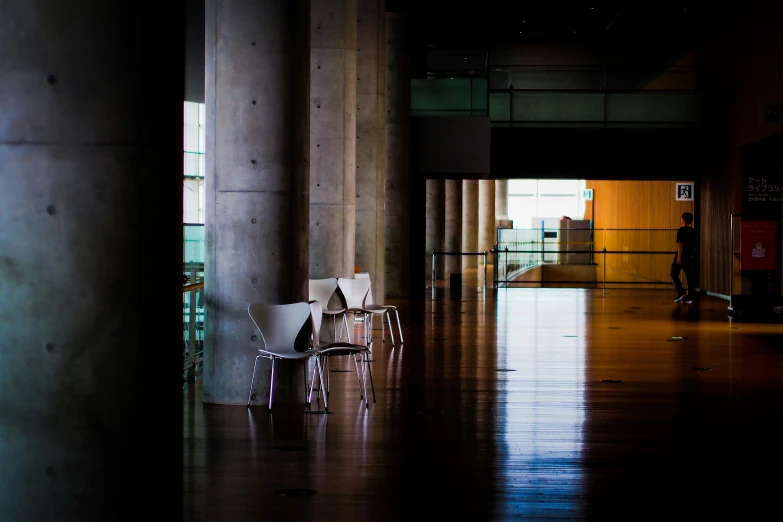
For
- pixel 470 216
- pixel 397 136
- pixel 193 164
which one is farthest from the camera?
pixel 193 164

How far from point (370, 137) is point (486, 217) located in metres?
23.1

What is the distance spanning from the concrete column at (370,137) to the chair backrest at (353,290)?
3969mm

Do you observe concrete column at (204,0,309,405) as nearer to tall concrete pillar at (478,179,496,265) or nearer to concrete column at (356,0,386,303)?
concrete column at (356,0,386,303)

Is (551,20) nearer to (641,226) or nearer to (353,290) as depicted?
(641,226)

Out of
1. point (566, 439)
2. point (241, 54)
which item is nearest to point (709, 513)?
point (566, 439)

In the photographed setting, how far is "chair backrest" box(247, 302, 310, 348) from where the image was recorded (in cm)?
718

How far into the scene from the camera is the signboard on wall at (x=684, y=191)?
66.3 feet

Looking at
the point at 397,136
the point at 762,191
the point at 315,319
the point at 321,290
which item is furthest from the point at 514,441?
the point at 762,191

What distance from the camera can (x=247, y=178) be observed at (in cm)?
742

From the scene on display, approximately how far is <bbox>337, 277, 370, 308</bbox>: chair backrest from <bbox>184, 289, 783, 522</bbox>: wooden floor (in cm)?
55

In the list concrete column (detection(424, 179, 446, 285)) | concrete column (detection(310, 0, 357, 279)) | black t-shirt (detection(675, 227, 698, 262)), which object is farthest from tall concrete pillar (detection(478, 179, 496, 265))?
concrete column (detection(310, 0, 357, 279))

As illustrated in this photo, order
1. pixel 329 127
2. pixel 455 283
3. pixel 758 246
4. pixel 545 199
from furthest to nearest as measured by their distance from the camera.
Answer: pixel 545 199
pixel 455 283
pixel 758 246
pixel 329 127

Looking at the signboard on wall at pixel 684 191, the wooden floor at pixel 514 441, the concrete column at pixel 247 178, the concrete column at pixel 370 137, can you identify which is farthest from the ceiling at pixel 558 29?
the concrete column at pixel 247 178

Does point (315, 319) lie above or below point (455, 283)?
above
